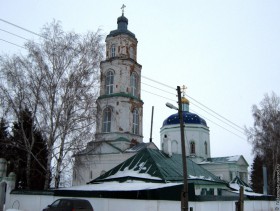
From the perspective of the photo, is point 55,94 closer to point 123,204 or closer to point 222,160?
point 123,204

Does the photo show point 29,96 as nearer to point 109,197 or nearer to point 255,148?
point 109,197

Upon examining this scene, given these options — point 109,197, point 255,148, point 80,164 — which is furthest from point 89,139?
point 255,148

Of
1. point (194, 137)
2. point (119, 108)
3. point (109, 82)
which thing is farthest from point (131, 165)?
point (194, 137)

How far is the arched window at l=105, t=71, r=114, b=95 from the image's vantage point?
115 ft

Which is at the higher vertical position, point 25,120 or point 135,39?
point 135,39

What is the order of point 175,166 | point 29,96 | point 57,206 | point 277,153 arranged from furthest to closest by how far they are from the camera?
point 277,153 → point 175,166 → point 29,96 → point 57,206

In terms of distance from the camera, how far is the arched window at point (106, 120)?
3416 cm

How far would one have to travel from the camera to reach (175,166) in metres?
26.1

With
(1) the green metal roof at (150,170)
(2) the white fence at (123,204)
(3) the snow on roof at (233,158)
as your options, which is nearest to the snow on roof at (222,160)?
(3) the snow on roof at (233,158)

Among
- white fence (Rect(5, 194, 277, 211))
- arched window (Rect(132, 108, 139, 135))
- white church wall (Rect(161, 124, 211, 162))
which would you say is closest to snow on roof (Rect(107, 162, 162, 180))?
white fence (Rect(5, 194, 277, 211))

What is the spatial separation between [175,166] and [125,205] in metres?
9.15

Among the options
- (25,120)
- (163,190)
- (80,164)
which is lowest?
(163,190)

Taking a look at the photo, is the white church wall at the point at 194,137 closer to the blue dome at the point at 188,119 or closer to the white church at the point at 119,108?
the blue dome at the point at 188,119

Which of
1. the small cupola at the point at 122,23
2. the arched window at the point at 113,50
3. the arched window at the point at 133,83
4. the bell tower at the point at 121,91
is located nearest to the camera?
the bell tower at the point at 121,91
